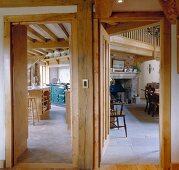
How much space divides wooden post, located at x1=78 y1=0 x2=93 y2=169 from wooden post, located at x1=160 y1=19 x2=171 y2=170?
942mm

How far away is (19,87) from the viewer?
3998 mm

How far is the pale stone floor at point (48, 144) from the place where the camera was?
3.97m

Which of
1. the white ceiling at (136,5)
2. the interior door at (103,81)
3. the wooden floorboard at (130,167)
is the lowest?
the wooden floorboard at (130,167)

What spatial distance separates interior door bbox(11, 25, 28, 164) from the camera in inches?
146

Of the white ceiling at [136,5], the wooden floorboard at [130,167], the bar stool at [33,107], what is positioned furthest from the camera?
the bar stool at [33,107]

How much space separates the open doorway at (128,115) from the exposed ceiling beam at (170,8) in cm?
63

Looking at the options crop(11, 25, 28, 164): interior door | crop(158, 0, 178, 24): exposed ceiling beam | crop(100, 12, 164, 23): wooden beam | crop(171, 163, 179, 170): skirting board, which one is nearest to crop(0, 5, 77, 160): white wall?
crop(11, 25, 28, 164): interior door

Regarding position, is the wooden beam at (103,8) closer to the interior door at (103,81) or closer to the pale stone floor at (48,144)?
the interior door at (103,81)

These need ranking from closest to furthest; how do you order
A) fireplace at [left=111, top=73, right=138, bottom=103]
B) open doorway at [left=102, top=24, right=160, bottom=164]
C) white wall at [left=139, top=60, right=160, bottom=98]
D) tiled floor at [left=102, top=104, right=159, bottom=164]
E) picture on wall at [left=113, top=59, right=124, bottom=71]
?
tiled floor at [left=102, top=104, right=159, bottom=164] → open doorway at [left=102, top=24, right=160, bottom=164] → picture on wall at [left=113, top=59, right=124, bottom=71] → fireplace at [left=111, top=73, right=138, bottom=103] → white wall at [left=139, top=60, right=160, bottom=98]

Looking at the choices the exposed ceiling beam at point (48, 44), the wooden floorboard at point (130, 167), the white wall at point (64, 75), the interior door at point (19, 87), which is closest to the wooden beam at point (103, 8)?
the interior door at point (19, 87)

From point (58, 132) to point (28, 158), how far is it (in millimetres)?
1868

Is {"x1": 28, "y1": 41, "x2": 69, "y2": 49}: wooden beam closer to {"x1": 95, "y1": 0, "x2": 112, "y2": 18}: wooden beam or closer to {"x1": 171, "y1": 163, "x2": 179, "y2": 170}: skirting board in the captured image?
{"x1": 95, "y1": 0, "x2": 112, "y2": 18}: wooden beam

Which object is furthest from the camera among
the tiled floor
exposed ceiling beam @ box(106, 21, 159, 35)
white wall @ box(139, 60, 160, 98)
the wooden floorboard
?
white wall @ box(139, 60, 160, 98)

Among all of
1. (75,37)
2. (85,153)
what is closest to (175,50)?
(75,37)
